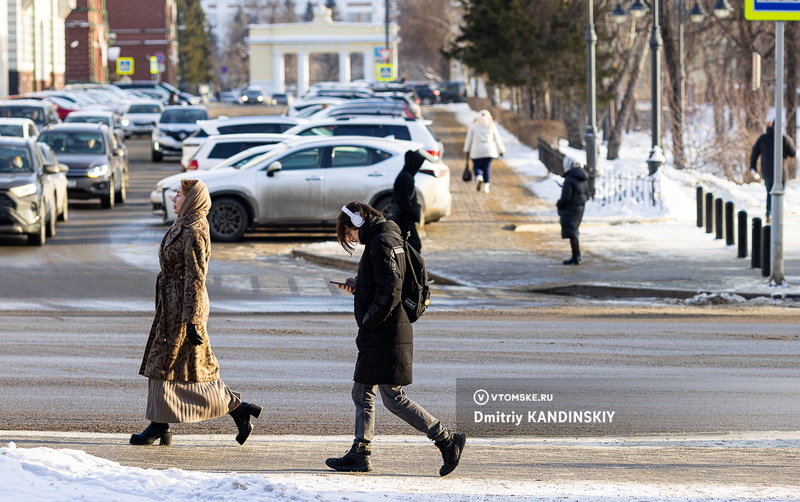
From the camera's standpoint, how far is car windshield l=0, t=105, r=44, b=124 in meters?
38.0

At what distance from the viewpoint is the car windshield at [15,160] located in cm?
1889

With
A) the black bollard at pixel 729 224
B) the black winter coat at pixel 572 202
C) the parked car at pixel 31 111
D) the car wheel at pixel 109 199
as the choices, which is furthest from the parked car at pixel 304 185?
the parked car at pixel 31 111

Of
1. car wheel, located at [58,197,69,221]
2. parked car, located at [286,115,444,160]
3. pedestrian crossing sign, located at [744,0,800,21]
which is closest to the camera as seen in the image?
pedestrian crossing sign, located at [744,0,800,21]

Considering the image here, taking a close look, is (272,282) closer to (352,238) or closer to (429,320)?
(429,320)

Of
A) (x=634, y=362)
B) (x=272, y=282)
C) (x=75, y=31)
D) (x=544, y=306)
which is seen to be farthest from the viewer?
(x=75, y=31)

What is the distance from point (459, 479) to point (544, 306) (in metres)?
7.84

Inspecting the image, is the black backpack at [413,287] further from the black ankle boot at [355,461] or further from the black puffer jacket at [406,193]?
the black puffer jacket at [406,193]

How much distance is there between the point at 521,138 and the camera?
129 ft

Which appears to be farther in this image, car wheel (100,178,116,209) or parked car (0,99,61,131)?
parked car (0,99,61,131)

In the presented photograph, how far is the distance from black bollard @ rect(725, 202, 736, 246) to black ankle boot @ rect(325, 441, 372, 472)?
12683 mm

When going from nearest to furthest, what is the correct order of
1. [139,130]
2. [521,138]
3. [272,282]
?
[272,282] → [521,138] → [139,130]

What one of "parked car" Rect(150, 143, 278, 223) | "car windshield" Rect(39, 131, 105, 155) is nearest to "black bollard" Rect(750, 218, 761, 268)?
"parked car" Rect(150, 143, 278, 223)

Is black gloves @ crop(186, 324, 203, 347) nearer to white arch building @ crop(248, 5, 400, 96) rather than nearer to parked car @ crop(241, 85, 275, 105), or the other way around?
parked car @ crop(241, 85, 275, 105)

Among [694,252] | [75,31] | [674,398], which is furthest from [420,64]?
[674,398]
